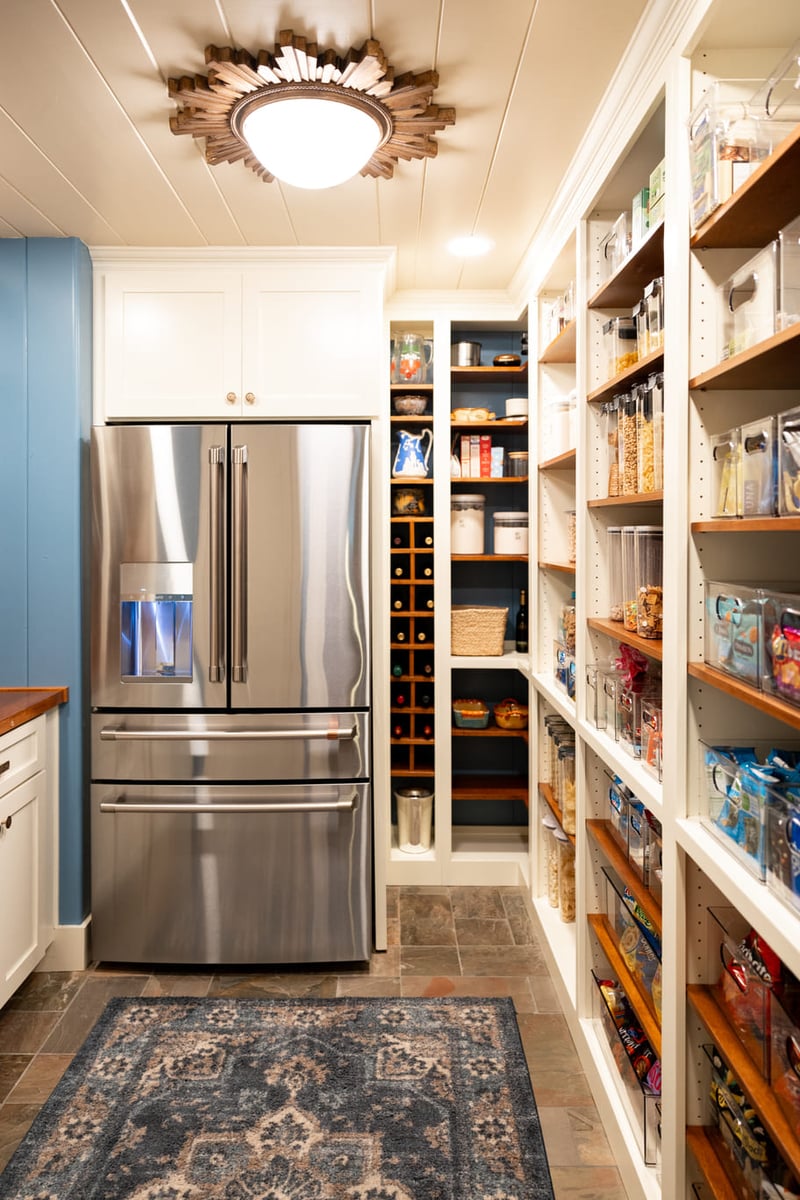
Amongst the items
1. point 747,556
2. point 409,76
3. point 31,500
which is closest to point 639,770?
point 747,556

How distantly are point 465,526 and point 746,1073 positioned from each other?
7.87ft

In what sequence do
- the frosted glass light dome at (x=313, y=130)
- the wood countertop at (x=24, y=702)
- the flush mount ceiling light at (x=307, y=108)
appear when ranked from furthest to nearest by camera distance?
the wood countertop at (x=24, y=702), the frosted glass light dome at (x=313, y=130), the flush mount ceiling light at (x=307, y=108)

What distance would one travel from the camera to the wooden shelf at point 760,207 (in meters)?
1.13

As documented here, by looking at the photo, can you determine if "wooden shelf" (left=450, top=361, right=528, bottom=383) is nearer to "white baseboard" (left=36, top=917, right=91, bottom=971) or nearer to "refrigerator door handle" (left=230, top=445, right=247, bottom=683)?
"refrigerator door handle" (left=230, top=445, right=247, bottom=683)

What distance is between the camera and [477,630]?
3396 mm

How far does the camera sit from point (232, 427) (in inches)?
104

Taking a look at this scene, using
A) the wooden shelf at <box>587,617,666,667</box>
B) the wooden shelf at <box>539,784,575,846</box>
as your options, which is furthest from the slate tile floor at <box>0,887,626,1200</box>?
the wooden shelf at <box>587,617,666,667</box>

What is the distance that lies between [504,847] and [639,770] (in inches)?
74.6

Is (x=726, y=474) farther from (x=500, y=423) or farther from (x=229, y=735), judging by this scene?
(x=500, y=423)

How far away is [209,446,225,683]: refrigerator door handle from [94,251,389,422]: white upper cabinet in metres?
0.34

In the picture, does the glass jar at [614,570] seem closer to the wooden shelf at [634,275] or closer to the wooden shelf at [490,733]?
the wooden shelf at [634,275]

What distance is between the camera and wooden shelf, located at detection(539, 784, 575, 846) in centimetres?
269

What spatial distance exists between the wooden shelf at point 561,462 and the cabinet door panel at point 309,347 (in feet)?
2.09

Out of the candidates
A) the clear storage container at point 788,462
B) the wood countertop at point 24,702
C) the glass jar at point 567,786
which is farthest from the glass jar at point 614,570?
the wood countertop at point 24,702
